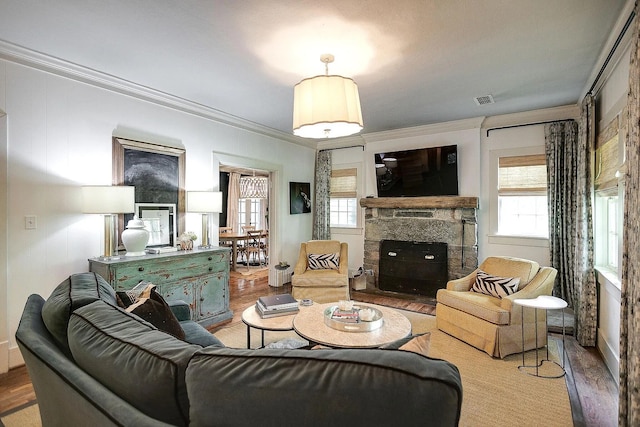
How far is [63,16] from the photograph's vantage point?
2.22m

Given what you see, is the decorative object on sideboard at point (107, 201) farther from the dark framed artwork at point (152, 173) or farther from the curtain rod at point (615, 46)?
the curtain rod at point (615, 46)

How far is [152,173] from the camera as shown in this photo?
375 cm

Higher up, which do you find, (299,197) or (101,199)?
(299,197)

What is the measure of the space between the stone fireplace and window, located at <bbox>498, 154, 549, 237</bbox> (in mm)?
440

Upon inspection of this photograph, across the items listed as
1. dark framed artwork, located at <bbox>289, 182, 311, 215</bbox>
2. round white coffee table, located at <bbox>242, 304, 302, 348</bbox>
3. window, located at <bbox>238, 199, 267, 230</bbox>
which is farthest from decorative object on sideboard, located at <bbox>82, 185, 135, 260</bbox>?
window, located at <bbox>238, 199, 267, 230</bbox>

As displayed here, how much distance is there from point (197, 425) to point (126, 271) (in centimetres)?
259

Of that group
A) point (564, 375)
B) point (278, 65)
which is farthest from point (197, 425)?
point (564, 375)

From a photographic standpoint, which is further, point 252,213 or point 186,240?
point 252,213

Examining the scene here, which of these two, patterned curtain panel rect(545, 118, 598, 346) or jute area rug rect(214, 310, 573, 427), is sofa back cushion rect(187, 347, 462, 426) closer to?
jute area rug rect(214, 310, 573, 427)

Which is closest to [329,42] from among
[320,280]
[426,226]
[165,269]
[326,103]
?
[326,103]

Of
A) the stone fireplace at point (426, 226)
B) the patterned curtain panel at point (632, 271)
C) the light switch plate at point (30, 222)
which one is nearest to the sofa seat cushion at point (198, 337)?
the light switch plate at point (30, 222)

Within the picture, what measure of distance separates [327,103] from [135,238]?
7.58ft

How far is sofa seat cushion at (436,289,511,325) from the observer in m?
2.95

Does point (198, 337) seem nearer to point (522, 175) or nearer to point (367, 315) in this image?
point (367, 315)
